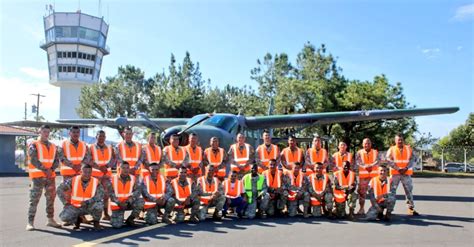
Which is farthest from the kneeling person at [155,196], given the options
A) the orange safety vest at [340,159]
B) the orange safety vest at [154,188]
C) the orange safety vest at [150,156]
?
the orange safety vest at [340,159]

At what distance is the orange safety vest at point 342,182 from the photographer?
31.1 feet

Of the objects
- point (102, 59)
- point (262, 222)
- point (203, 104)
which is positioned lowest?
point (262, 222)

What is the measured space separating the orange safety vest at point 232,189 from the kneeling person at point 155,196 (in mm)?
1373

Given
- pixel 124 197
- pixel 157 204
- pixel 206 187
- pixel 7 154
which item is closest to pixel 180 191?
pixel 157 204

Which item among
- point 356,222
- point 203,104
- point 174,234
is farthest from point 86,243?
point 203,104

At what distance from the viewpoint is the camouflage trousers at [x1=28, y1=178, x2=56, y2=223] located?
317 inches

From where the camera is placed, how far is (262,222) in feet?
29.2

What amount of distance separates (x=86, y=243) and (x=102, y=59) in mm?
69901

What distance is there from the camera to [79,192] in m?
7.98

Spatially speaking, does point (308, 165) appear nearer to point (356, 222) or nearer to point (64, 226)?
point (356, 222)

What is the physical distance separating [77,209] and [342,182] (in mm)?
5937

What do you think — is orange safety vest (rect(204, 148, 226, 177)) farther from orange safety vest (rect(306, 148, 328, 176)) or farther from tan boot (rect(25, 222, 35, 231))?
tan boot (rect(25, 222, 35, 231))

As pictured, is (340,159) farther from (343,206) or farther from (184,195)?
(184,195)

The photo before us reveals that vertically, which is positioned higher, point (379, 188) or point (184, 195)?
point (379, 188)
